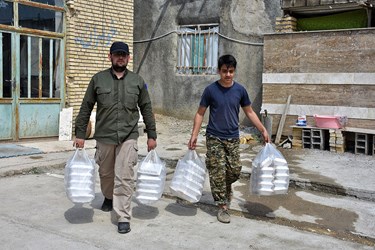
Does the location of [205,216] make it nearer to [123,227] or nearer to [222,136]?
[222,136]

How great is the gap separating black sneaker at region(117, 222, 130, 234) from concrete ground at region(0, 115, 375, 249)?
0.20 ft

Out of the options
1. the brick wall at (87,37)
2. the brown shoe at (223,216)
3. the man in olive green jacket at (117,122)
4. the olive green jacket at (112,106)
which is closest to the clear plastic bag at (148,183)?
the man in olive green jacket at (117,122)

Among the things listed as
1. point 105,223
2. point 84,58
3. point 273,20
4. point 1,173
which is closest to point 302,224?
point 105,223

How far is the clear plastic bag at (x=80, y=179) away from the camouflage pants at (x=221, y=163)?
1253 mm

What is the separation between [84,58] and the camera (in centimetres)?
1009

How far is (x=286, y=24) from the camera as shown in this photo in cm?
1019

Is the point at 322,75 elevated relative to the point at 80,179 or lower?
elevated

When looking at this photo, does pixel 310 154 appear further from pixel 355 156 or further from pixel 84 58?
pixel 84 58

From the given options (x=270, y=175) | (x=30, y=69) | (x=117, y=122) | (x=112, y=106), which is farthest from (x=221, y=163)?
(x=30, y=69)

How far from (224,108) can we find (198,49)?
8580 millimetres

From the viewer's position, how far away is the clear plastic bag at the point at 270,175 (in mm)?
4512

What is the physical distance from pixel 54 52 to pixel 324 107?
20.0ft

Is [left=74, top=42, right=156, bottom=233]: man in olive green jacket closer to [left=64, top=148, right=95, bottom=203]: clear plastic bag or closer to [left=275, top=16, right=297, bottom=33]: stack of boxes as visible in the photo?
[left=64, top=148, right=95, bottom=203]: clear plastic bag

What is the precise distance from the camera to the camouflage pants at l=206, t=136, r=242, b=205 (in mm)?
4598
